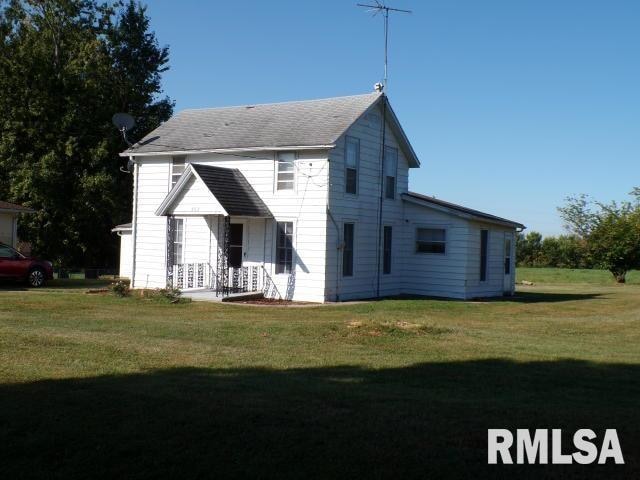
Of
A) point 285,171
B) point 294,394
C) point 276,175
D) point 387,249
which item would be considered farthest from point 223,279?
point 294,394

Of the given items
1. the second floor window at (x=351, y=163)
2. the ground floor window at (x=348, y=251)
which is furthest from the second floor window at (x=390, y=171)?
the ground floor window at (x=348, y=251)

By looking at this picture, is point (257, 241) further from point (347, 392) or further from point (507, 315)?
point (347, 392)

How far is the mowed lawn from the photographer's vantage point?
5.96m

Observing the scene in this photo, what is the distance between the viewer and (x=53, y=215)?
40.6 m

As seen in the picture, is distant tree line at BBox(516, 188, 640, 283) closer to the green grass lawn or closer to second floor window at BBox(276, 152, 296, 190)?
the green grass lawn

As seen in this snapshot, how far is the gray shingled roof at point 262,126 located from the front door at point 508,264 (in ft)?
26.7

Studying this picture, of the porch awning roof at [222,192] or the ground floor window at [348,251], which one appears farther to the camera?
the ground floor window at [348,251]

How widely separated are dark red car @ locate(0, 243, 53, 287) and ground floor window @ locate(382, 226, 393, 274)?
38.7ft

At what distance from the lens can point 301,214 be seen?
22.9m

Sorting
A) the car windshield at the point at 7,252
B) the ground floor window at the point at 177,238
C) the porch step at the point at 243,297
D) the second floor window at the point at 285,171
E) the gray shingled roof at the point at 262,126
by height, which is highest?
the gray shingled roof at the point at 262,126

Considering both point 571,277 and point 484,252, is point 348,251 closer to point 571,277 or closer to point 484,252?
point 484,252

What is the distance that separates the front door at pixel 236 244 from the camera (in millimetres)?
24219

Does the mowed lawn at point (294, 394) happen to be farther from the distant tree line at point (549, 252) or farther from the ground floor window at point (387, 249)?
the distant tree line at point (549, 252)

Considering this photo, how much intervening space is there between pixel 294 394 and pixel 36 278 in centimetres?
2034
